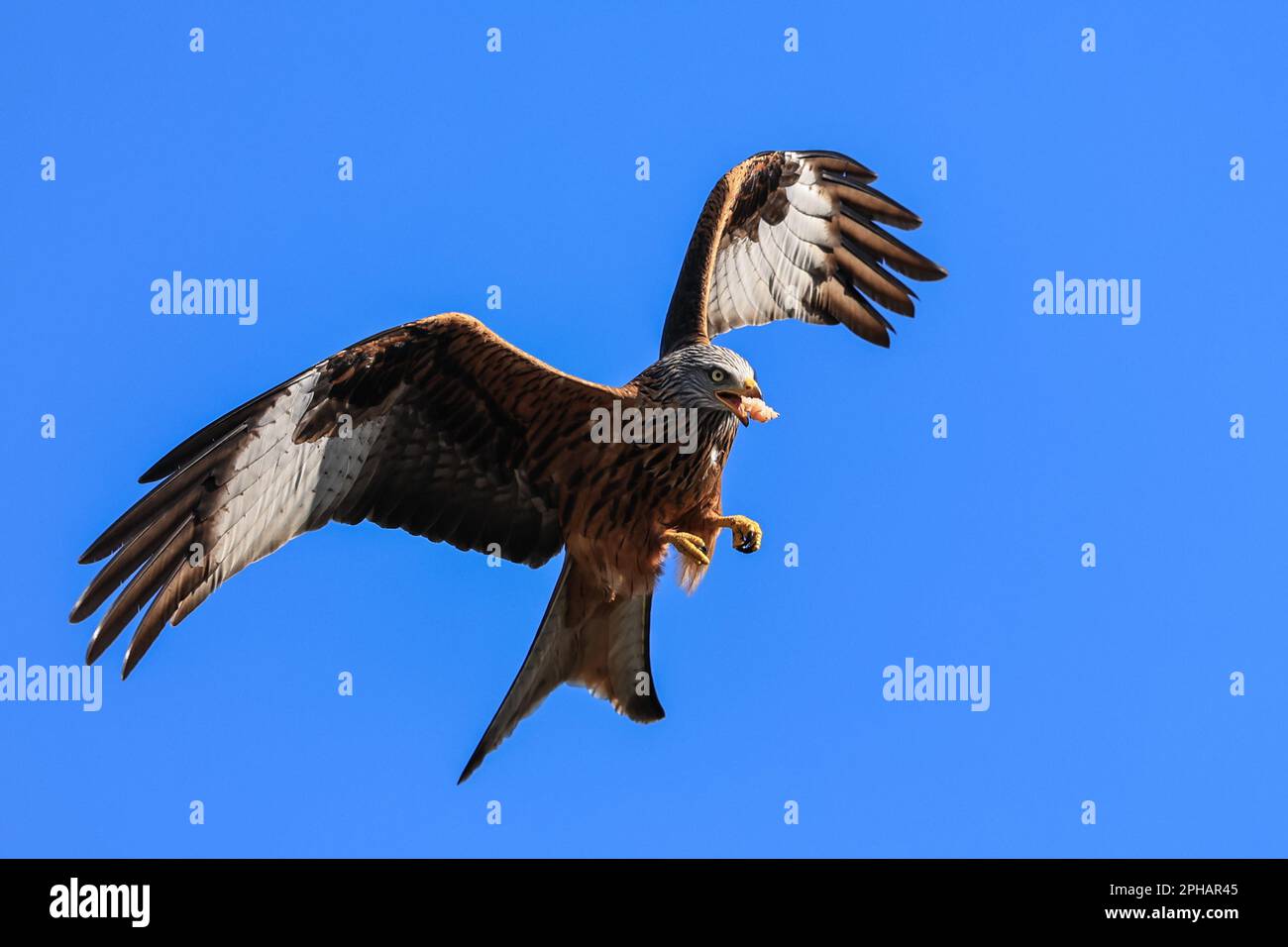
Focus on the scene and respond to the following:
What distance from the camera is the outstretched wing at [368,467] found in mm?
10188

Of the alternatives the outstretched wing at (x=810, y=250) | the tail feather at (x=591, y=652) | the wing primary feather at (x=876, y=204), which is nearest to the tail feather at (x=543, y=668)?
the tail feather at (x=591, y=652)

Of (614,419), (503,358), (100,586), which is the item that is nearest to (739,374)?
(614,419)

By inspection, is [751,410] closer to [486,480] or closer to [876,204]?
[486,480]

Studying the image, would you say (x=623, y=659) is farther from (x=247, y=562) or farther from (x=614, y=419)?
(x=247, y=562)

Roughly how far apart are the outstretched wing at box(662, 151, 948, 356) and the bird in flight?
1776 millimetres

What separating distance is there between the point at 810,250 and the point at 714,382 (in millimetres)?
3445

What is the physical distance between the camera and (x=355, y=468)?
36.4 feet

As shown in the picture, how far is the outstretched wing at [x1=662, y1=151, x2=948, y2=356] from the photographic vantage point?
13398mm

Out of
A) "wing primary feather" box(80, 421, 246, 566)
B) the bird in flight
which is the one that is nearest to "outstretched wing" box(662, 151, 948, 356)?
the bird in flight

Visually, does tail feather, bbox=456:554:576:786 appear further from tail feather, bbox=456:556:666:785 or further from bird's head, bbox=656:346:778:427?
bird's head, bbox=656:346:778:427

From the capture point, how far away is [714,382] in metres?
10.6

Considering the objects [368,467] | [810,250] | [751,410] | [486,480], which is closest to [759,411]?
[751,410]

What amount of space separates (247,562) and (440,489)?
149 cm

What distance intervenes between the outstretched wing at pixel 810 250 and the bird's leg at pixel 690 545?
10.5 ft
